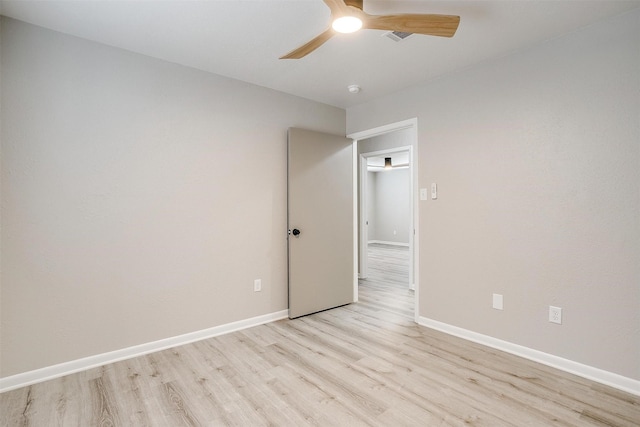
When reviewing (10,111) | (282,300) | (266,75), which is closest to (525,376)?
(282,300)

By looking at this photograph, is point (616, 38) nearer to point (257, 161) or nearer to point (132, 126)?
point (257, 161)

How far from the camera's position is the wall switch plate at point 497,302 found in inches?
108

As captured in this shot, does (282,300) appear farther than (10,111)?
Yes

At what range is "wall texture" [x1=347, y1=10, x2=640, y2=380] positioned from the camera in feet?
7.06

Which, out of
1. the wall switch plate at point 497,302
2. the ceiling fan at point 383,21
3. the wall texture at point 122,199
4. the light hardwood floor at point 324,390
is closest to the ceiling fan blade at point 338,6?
the ceiling fan at point 383,21

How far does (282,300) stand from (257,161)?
5.10ft

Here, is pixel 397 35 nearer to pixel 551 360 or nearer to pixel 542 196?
pixel 542 196

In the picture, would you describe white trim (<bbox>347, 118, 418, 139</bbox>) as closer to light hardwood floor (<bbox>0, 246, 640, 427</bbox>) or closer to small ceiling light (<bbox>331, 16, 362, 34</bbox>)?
small ceiling light (<bbox>331, 16, 362, 34</bbox>)

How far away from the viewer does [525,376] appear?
229 cm

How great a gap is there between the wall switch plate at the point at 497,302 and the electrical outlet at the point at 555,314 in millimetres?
354

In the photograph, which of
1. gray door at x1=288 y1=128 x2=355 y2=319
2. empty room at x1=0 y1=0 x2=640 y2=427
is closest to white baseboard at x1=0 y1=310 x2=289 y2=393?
empty room at x1=0 y1=0 x2=640 y2=427

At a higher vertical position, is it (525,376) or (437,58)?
(437,58)

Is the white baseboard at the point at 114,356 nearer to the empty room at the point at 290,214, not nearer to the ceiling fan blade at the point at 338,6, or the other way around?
the empty room at the point at 290,214

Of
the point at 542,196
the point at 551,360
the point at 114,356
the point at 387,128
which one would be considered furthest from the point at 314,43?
the point at 551,360
